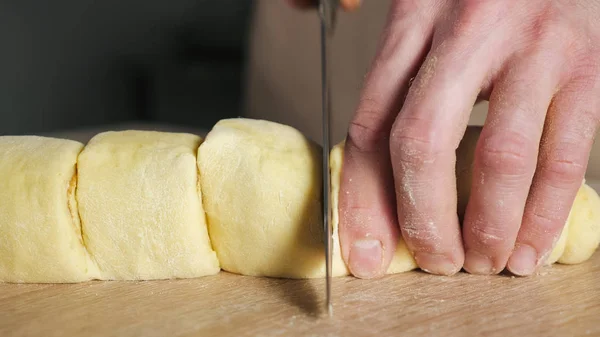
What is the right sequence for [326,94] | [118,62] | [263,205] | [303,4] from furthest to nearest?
[118,62] → [303,4] → [263,205] → [326,94]

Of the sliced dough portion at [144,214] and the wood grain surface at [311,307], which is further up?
the sliced dough portion at [144,214]

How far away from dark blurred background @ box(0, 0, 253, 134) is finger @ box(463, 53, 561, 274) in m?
3.75

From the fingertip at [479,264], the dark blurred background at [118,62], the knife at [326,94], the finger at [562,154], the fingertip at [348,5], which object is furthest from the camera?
the dark blurred background at [118,62]

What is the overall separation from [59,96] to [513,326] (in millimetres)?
4382

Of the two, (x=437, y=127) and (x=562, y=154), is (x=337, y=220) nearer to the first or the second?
(x=437, y=127)

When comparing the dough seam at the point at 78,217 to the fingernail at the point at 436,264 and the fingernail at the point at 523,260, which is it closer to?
the fingernail at the point at 436,264

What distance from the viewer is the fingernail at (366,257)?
1.25 metres

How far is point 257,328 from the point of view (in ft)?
3.59

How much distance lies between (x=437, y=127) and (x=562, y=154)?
236 millimetres

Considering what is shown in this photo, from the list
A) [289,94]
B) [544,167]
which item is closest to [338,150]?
[544,167]

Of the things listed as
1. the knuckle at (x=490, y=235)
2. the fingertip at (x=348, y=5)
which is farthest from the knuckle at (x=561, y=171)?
the fingertip at (x=348, y=5)

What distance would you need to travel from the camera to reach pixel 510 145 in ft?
3.54

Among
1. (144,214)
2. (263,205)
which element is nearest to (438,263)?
(263,205)

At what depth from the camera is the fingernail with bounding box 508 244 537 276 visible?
1.23 meters
